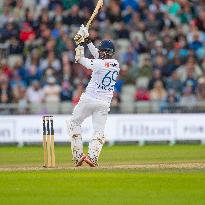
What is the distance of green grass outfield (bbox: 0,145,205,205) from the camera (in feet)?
47.3

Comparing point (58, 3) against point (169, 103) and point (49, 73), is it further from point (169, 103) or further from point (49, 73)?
point (169, 103)

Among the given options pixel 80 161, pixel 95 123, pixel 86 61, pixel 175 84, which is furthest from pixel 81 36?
pixel 175 84

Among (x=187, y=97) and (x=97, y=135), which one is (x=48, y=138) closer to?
(x=97, y=135)

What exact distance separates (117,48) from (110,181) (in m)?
15.8

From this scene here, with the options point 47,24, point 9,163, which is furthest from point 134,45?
point 9,163

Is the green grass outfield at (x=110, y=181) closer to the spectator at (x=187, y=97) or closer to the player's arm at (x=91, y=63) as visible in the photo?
the player's arm at (x=91, y=63)

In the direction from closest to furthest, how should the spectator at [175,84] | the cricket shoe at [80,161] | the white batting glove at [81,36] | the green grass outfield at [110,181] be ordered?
the green grass outfield at [110,181] < the white batting glove at [81,36] < the cricket shoe at [80,161] < the spectator at [175,84]

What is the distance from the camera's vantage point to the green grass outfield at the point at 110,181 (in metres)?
14.4

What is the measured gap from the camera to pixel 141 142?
99.7ft

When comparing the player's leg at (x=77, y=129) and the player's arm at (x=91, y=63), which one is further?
the player's leg at (x=77, y=129)

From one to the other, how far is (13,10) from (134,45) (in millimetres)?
4866

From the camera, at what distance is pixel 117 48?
32.3 metres

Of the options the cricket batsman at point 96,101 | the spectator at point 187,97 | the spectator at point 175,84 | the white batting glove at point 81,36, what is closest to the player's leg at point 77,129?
the cricket batsman at point 96,101

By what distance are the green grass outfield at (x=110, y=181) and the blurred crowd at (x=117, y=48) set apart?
21.8 ft
